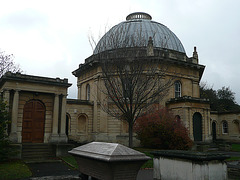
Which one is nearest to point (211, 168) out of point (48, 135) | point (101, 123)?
point (48, 135)

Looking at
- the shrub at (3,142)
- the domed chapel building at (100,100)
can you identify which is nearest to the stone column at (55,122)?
the domed chapel building at (100,100)

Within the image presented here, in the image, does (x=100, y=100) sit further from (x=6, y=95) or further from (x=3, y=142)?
(x=3, y=142)

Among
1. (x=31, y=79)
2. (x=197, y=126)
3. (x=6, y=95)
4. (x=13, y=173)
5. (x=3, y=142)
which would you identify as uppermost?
(x=31, y=79)

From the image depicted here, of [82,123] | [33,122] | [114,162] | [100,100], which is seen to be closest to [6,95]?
[33,122]

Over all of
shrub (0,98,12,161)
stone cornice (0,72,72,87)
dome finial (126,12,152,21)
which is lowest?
shrub (0,98,12,161)

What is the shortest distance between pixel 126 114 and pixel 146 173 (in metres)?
4.75

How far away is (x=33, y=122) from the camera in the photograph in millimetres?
17547

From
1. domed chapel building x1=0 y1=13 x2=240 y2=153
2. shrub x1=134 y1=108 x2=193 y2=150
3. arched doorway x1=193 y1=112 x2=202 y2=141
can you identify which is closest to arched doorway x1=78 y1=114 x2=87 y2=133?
domed chapel building x1=0 y1=13 x2=240 y2=153

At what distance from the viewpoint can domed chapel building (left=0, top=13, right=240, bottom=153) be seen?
16.5 meters

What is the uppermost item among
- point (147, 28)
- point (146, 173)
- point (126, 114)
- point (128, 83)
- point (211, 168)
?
point (147, 28)

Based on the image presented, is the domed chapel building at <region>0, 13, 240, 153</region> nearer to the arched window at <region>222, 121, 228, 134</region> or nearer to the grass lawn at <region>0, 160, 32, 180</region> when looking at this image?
the arched window at <region>222, 121, 228, 134</region>

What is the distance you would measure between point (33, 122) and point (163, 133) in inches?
390

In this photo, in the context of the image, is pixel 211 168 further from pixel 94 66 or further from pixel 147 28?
pixel 147 28

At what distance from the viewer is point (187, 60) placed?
29.0 metres
